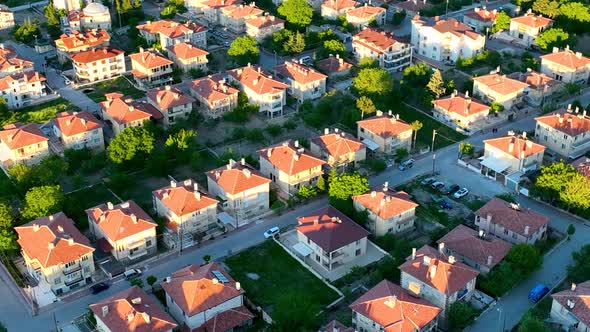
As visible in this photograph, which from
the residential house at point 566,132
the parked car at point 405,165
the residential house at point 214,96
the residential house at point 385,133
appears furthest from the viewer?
the residential house at point 214,96

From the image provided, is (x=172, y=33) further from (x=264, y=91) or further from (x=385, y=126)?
(x=385, y=126)

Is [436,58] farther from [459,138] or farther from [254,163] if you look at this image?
[254,163]

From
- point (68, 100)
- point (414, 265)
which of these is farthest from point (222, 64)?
point (414, 265)

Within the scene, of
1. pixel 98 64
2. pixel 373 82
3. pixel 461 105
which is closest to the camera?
pixel 461 105

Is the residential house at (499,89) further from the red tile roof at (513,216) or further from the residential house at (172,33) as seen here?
the residential house at (172,33)

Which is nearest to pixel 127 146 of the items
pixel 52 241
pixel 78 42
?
pixel 52 241

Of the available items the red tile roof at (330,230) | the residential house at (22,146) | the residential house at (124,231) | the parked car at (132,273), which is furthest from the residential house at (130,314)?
the residential house at (22,146)
